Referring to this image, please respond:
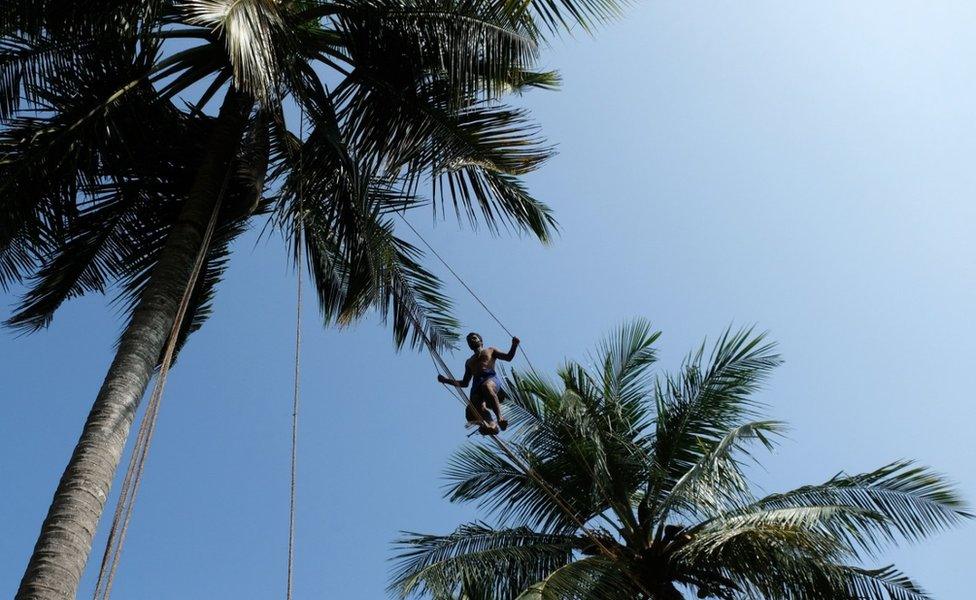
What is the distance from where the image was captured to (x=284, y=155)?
9469mm

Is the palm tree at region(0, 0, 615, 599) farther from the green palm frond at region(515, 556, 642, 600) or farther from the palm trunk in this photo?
the green palm frond at region(515, 556, 642, 600)

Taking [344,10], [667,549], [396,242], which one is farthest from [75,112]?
[667,549]

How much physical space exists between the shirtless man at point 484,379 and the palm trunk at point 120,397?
280cm

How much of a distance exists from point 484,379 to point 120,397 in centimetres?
398

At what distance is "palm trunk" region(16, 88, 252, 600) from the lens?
578 cm

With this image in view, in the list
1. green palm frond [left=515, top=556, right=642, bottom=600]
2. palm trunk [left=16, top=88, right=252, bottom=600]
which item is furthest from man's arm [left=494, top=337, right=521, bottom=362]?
palm trunk [left=16, top=88, right=252, bottom=600]

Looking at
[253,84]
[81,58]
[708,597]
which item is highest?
[81,58]

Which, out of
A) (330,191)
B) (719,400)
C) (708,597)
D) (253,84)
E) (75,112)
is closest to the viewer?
(253,84)

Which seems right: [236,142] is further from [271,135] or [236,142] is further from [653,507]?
[653,507]

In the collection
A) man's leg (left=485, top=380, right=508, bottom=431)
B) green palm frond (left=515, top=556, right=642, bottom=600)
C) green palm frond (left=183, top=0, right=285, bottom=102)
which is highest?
green palm frond (left=183, top=0, right=285, bottom=102)

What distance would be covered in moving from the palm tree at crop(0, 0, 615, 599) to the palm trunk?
2cm

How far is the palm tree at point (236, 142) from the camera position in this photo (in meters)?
8.09

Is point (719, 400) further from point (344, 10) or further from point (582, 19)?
point (344, 10)

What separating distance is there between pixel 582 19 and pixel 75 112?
4.26 m
